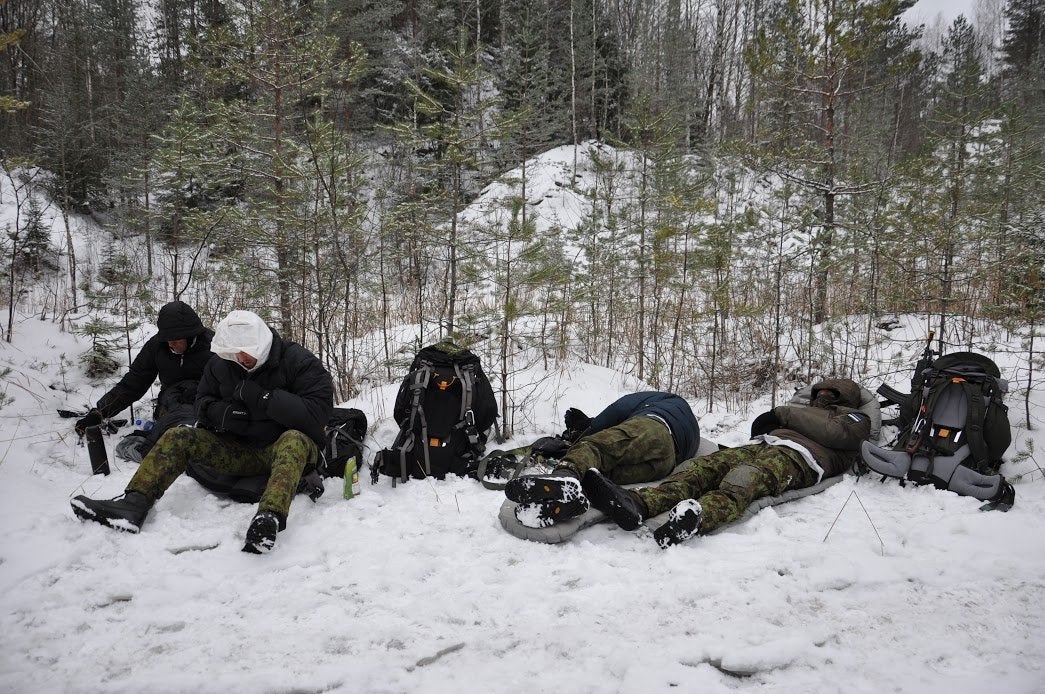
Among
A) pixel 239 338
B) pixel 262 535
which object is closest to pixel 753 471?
pixel 262 535

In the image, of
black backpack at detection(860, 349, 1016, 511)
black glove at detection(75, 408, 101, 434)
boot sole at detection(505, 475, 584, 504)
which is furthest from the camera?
Result: black glove at detection(75, 408, 101, 434)

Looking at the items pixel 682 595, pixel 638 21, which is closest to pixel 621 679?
pixel 682 595

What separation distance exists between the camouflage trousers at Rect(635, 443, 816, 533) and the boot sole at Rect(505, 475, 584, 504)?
53 cm

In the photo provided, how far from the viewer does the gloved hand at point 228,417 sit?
3.39 m

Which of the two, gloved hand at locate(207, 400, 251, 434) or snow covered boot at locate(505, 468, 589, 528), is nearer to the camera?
snow covered boot at locate(505, 468, 589, 528)

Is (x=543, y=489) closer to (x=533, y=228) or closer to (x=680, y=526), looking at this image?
(x=680, y=526)

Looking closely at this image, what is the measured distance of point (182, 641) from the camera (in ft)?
6.88

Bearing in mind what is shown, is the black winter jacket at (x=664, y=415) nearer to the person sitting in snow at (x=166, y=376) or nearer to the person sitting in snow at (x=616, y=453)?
the person sitting in snow at (x=616, y=453)

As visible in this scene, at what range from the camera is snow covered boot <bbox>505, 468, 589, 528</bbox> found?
9.67 feet

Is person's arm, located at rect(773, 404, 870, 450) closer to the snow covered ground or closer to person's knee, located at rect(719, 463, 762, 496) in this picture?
the snow covered ground

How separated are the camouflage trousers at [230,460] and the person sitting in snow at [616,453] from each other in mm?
1343

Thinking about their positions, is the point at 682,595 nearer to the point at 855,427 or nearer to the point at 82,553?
the point at 855,427

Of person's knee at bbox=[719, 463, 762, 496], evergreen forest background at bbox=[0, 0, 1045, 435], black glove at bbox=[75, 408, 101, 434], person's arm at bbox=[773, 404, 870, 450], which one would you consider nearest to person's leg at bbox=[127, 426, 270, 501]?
black glove at bbox=[75, 408, 101, 434]

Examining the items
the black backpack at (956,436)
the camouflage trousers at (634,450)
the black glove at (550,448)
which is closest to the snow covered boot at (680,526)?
the camouflage trousers at (634,450)
